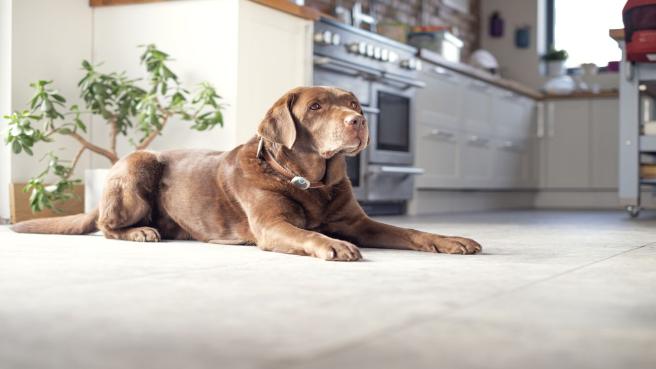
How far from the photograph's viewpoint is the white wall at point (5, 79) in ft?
13.1

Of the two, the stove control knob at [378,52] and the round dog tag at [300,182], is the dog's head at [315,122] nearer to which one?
the round dog tag at [300,182]

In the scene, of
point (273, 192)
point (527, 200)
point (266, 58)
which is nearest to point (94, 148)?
point (266, 58)

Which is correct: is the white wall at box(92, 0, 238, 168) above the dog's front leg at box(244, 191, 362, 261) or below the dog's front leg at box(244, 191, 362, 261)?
above

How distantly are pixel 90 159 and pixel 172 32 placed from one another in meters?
0.83

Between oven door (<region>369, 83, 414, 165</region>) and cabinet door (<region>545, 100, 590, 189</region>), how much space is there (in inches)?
114

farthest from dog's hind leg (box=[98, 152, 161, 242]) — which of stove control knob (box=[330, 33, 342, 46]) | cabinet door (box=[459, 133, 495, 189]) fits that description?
cabinet door (box=[459, 133, 495, 189])

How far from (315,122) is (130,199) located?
2.50 feet

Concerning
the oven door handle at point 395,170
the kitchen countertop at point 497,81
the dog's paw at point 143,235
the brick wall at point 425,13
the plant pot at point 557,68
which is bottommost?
the dog's paw at point 143,235

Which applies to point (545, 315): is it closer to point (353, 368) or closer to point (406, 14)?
point (353, 368)

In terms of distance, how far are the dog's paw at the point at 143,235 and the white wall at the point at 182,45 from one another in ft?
3.96

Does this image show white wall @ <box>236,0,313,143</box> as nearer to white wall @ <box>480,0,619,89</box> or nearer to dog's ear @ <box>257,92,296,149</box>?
dog's ear @ <box>257,92,296,149</box>

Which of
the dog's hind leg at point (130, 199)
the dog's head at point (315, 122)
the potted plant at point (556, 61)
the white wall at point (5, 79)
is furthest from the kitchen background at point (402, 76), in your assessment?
the dog's head at point (315, 122)

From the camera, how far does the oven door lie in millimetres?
5133

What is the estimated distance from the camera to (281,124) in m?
2.54
